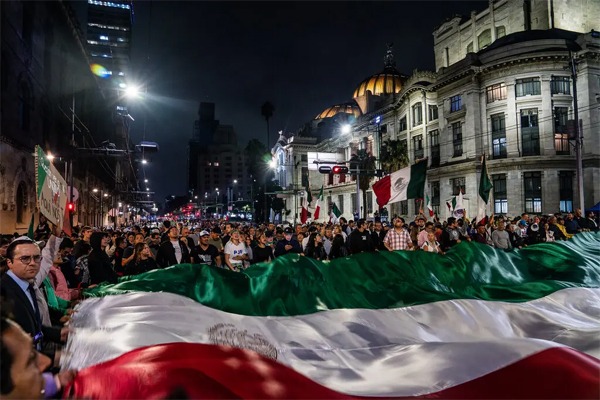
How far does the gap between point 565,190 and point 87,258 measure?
43.9 metres

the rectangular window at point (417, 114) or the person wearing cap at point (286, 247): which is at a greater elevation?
the rectangular window at point (417, 114)

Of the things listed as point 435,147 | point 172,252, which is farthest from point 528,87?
point 172,252

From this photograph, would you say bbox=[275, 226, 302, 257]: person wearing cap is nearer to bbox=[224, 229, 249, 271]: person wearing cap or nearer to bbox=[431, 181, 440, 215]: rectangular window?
bbox=[224, 229, 249, 271]: person wearing cap

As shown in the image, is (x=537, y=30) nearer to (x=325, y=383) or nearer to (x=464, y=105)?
(x=464, y=105)

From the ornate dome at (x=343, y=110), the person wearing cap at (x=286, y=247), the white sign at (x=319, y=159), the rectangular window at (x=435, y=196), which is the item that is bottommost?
the person wearing cap at (x=286, y=247)

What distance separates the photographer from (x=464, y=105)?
4506cm

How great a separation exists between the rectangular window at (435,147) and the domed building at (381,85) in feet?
83.0

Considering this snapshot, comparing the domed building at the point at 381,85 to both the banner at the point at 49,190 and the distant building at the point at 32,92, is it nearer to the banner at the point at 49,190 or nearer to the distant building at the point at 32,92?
the distant building at the point at 32,92

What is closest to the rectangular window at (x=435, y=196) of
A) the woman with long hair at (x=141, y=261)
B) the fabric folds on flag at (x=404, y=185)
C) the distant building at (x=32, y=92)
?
the fabric folds on flag at (x=404, y=185)

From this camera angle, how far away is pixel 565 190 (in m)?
39.2

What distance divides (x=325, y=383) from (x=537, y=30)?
2077 inches

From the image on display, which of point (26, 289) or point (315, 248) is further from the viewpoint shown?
point (315, 248)

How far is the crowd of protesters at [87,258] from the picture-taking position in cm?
246

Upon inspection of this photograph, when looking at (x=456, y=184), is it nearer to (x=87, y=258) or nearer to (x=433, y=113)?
(x=433, y=113)
